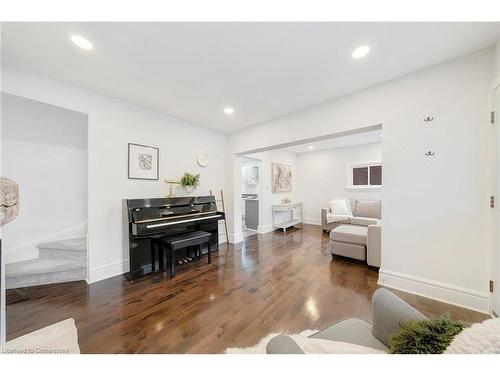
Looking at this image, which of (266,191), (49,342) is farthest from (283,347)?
(266,191)

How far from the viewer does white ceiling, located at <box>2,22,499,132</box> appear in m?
1.45

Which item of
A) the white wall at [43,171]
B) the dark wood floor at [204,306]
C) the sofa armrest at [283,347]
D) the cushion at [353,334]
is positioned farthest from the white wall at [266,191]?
the sofa armrest at [283,347]

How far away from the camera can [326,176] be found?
589 centimetres

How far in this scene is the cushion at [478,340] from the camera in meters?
0.53

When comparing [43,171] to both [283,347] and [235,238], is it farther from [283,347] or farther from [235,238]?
[283,347]

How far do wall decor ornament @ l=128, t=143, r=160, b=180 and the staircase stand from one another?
126 cm

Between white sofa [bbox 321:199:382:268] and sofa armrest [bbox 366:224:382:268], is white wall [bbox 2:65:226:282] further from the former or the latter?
sofa armrest [bbox 366:224:382:268]

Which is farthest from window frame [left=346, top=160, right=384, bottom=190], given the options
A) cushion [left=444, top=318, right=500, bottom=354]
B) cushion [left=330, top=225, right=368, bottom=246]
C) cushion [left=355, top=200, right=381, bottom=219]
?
cushion [left=444, top=318, right=500, bottom=354]

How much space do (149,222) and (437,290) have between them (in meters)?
3.43
